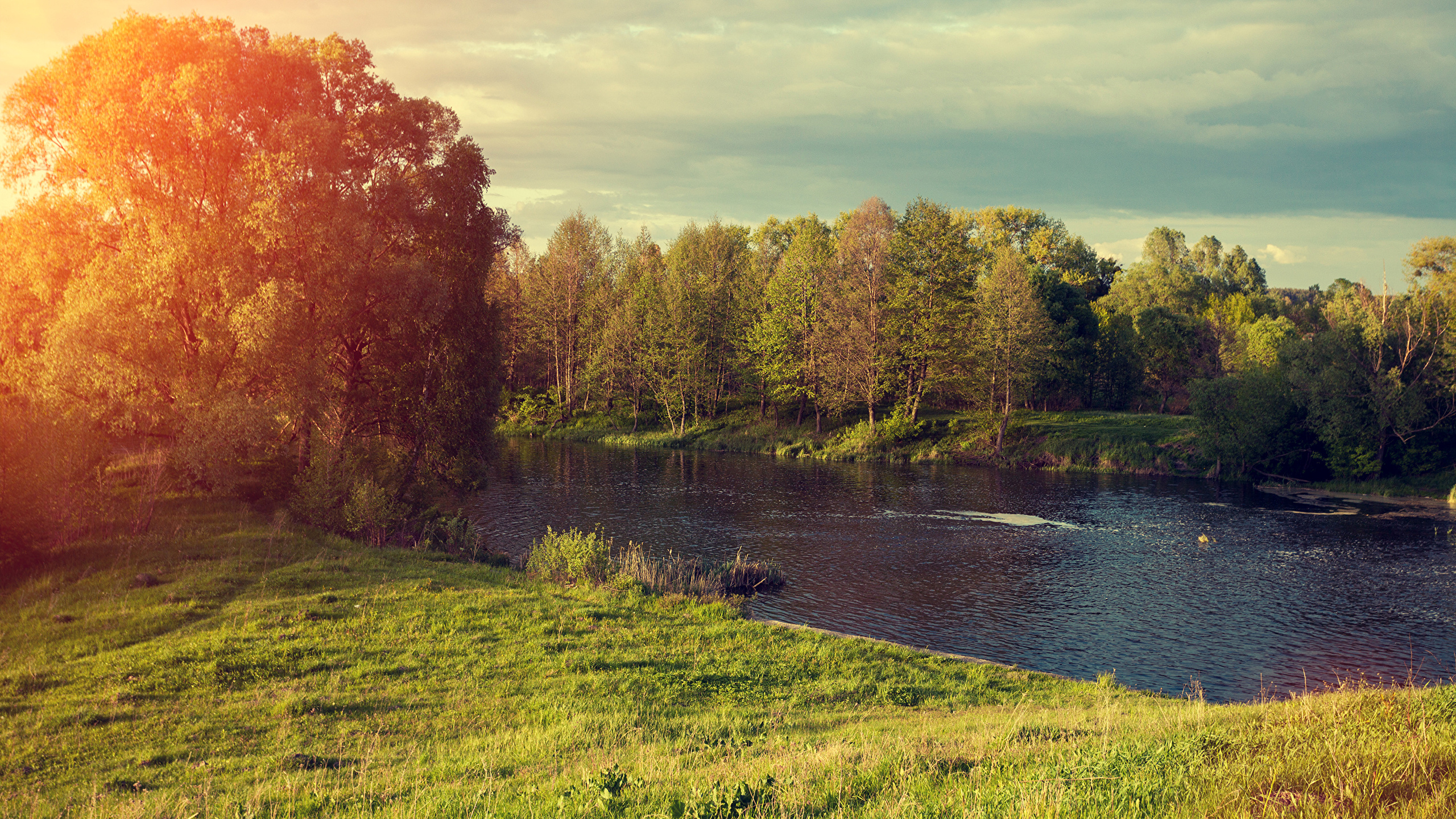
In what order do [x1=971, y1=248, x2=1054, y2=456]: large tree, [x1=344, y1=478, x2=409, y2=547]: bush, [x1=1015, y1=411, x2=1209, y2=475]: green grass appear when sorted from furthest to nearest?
[x1=971, y1=248, x2=1054, y2=456]: large tree
[x1=1015, y1=411, x2=1209, y2=475]: green grass
[x1=344, y1=478, x2=409, y2=547]: bush

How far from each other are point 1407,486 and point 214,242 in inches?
2646

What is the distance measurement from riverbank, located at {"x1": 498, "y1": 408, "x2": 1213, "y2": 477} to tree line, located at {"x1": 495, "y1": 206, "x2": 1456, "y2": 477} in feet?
4.89

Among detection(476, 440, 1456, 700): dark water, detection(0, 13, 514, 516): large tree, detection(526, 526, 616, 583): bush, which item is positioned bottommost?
detection(476, 440, 1456, 700): dark water

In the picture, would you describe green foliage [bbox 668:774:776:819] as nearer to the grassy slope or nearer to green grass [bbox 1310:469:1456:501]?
the grassy slope

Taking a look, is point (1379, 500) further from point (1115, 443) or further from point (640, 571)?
point (640, 571)

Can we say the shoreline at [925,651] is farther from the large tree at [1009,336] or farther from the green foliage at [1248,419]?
the large tree at [1009,336]

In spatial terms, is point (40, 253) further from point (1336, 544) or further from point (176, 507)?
point (1336, 544)

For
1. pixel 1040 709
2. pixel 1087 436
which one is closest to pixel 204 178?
pixel 1040 709

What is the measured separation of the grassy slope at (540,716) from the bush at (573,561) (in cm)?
198

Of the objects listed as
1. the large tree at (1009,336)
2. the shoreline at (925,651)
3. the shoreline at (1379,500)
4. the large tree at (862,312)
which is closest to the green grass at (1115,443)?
the large tree at (1009,336)

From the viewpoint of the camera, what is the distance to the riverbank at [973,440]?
63.9m

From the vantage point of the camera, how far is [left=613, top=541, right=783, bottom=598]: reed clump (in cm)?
2492

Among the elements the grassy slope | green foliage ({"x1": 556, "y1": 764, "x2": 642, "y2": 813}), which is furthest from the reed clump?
green foliage ({"x1": 556, "y1": 764, "x2": 642, "y2": 813})

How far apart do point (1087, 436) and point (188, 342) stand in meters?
63.0
